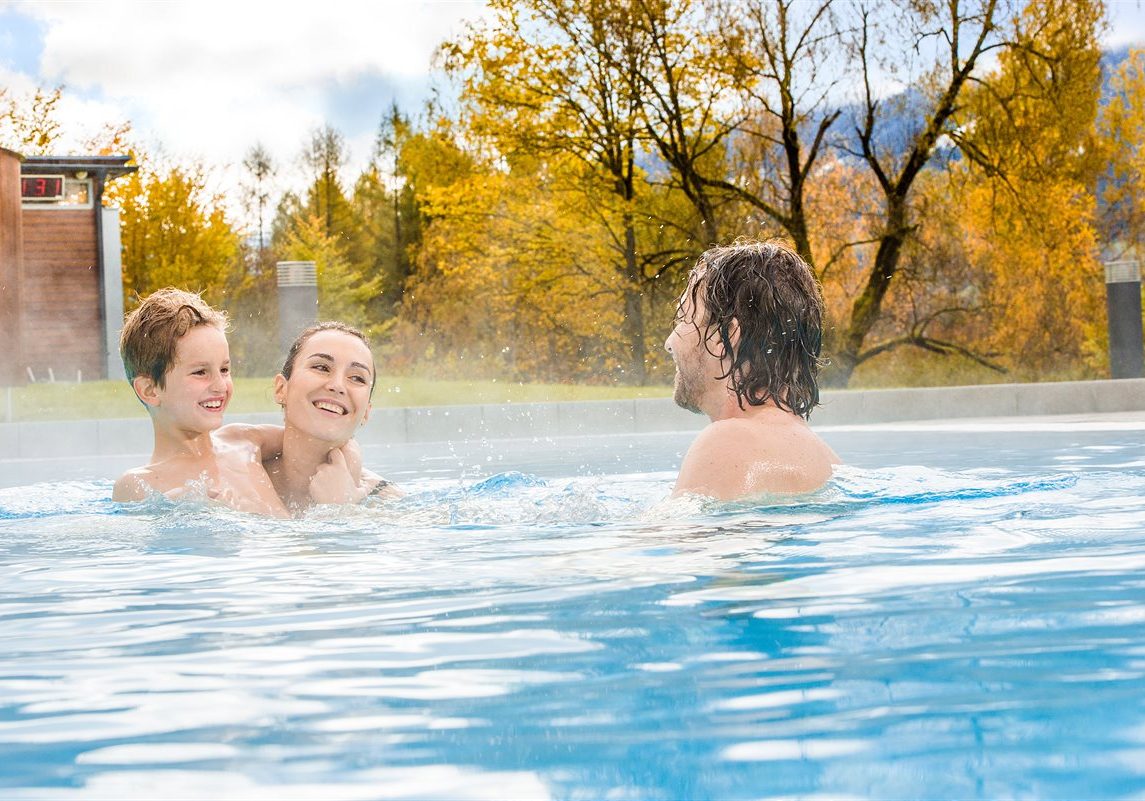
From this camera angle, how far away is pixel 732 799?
4.26ft

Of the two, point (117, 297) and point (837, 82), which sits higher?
point (837, 82)

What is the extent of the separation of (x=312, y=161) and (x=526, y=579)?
1571 inches

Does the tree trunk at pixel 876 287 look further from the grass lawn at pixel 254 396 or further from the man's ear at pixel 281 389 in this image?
the man's ear at pixel 281 389

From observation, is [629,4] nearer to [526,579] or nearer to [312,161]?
[526,579]

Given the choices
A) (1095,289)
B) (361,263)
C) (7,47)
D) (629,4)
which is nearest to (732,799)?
(629,4)

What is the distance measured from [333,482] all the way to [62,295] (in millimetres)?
18016

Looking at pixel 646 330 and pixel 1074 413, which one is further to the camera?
pixel 646 330

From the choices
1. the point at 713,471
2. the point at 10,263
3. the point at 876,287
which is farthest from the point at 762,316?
the point at 876,287

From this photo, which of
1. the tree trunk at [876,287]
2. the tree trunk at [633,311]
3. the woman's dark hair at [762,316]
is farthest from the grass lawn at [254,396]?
the woman's dark hair at [762,316]

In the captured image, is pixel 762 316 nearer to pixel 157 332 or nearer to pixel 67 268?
pixel 157 332

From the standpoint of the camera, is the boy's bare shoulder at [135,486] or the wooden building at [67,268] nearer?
the boy's bare shoulder at [135,486]

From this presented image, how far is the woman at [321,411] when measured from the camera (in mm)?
3998

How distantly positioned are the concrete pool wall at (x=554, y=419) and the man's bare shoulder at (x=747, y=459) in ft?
17.3

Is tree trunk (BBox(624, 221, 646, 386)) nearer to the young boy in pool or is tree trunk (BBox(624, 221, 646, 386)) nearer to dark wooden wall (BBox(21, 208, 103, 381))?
dark wooden wall (BBox(21, 208, 103, 381))
